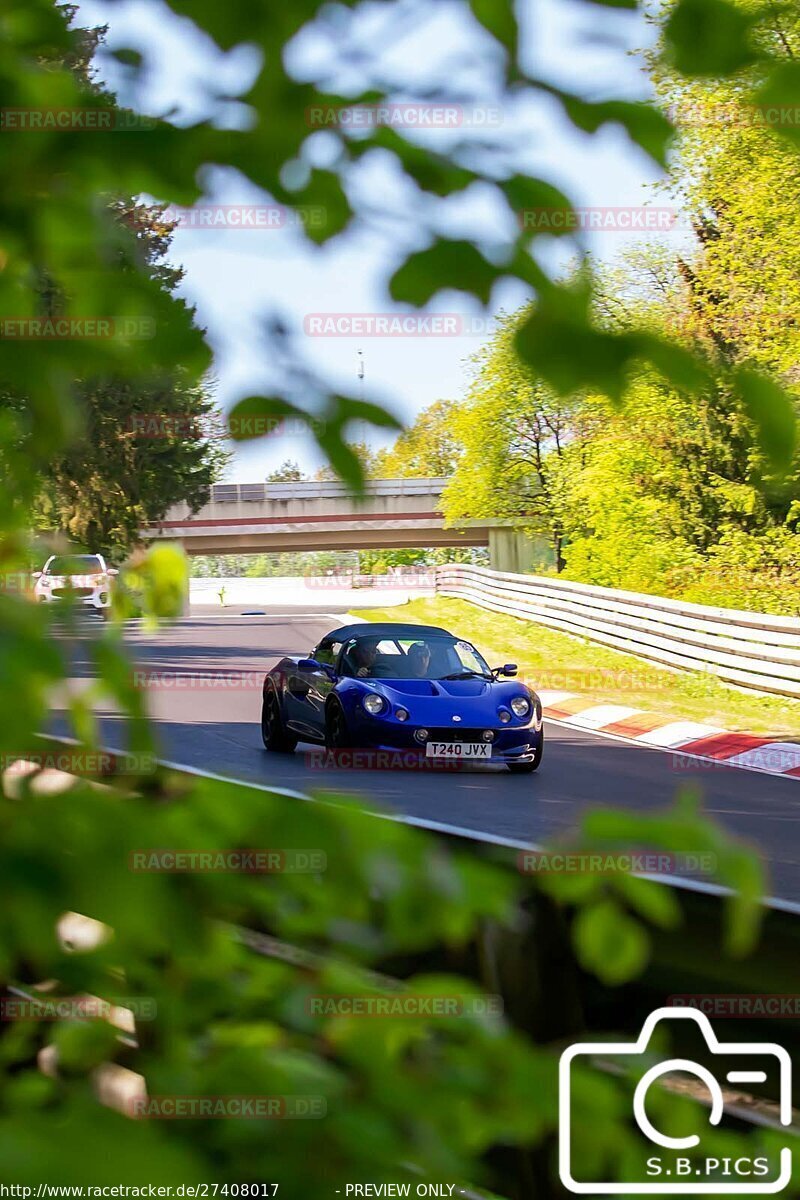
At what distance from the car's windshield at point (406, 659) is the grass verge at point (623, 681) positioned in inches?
177

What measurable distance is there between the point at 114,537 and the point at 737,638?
2100 centimetres

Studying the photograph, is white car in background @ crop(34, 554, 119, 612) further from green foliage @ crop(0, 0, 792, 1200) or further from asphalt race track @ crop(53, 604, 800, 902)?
asphalt race track @ crop(53, 604, 800, 902)

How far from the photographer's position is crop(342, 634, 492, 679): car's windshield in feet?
42.7

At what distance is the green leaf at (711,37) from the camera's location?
112 cm

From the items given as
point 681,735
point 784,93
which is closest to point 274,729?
point 681,735

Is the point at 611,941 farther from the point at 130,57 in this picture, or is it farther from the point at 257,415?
the point at 130,57

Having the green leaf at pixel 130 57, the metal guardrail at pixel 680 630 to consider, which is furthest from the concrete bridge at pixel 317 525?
the green leaf at pixel 130 57

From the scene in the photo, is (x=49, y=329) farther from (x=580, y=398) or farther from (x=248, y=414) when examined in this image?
(x=580, y=398)

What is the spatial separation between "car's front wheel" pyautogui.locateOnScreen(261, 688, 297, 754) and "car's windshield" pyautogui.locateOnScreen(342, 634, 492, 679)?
133 cm

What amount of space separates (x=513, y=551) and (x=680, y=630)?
121 feet

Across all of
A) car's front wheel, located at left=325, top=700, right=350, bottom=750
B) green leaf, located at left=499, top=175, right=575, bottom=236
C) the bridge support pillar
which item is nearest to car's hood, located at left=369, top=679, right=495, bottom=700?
car's front wheel, located at left=325, top=700, right=350, bottom=750

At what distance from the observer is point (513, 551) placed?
57688 millimetres

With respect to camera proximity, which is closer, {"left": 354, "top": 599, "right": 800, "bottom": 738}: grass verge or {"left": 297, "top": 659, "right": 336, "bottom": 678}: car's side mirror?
{"left": 297, "top": 659, "right": 336, "bottom": 678}: car's side mirror

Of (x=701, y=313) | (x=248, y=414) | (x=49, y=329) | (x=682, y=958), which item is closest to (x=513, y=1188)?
(x=682, y=958)
